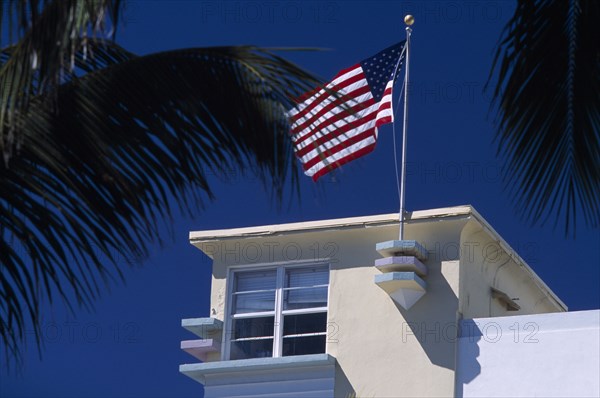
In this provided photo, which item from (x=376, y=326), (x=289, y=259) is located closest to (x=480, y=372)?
(x=376, y=326)

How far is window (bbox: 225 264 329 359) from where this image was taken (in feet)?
69.8

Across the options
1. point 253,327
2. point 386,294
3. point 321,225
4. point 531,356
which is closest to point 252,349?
point 253,327

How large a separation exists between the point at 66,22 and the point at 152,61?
0.74m

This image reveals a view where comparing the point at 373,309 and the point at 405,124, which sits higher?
the point at 405,124

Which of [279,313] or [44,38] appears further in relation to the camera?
[279,313]

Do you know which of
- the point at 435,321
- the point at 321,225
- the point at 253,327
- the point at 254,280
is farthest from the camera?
the point at 254,280

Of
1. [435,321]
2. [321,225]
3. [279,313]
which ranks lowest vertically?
[435,321]

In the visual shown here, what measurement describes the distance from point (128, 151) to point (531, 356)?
1432 centimetres

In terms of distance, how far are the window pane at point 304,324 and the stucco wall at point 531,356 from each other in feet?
8.53

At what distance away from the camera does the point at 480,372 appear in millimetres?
19625

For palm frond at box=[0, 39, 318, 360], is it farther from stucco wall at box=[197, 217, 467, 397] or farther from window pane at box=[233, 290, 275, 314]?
window pane at box=[233, 290, 275, 314]

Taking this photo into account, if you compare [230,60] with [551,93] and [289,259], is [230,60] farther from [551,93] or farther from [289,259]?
[289,259]

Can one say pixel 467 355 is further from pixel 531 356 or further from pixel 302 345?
pixel 302 345

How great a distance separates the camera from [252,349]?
21625 mm
